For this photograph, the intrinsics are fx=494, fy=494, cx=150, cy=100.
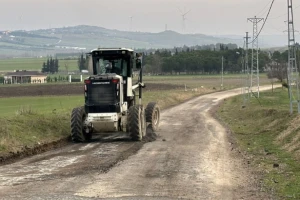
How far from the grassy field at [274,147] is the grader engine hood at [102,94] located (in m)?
5.49

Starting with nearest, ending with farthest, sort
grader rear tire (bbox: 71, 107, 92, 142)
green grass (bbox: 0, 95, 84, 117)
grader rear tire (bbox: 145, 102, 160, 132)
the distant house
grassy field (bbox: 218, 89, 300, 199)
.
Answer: grassy field (bbox: 218, 89, 300, 199) → grader rear tire (bbox: 71, 107, 92, 142) → grader rear tire (bbox: 145, 102, 160, 132) → green grass (bbox: 0, 95, 84, 117) → the distant house

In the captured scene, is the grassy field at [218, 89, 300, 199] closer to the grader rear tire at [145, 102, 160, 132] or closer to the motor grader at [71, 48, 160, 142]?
the grader rear tire at [145, 102, 160, 132]

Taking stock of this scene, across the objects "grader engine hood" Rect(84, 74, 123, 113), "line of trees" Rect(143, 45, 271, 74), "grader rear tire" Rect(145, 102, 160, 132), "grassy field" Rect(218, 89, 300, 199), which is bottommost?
"grassy field" Rect(218, 89, 300, 199)

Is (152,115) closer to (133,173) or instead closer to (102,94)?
(102,94)

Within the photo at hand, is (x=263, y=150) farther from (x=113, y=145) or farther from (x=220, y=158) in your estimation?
(x=113, y=145)

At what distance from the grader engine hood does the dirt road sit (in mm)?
1480

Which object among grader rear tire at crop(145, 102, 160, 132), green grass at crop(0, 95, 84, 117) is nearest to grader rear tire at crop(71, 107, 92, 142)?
grader rear tire at crop(145, 102, 160, 132)

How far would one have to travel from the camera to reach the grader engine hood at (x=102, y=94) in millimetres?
20328

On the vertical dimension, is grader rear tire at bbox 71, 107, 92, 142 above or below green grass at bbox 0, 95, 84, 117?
above

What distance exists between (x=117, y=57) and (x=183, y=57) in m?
142

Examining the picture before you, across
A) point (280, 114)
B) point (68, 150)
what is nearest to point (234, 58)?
point (280, 114)

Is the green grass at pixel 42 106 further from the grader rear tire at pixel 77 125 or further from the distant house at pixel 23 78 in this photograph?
the distant house at pixel 23 78

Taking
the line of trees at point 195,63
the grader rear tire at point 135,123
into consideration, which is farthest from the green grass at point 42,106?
the line of trees at point 195,63

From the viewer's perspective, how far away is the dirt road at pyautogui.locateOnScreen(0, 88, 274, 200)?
10953 millimetres
